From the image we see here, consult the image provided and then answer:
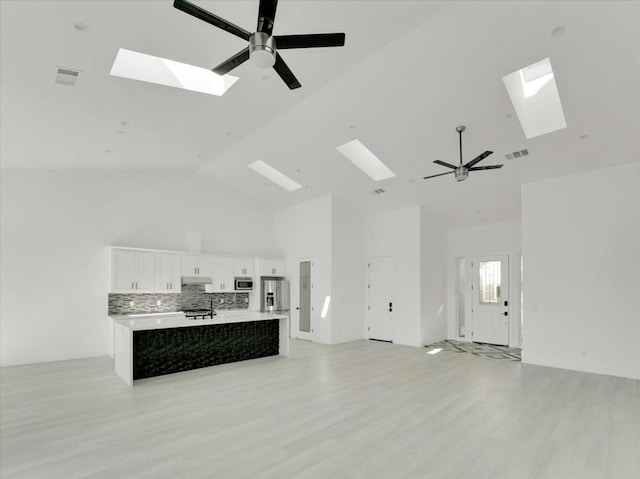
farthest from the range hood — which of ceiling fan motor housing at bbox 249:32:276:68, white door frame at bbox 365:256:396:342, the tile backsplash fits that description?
ceiling fan motor housing at bbox 249:32:276:68

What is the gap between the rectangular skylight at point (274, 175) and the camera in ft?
28.8

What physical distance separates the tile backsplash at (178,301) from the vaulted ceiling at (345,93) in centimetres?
288

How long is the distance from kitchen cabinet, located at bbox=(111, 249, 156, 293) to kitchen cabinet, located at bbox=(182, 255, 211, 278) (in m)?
0.71

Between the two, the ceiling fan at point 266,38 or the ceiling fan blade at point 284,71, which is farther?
the ceiling fan blade at point 284,71

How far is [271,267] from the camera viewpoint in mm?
9945

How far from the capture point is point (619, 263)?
6.03 m

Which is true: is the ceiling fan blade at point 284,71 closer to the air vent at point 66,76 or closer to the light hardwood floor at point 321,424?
the air vent at point 66,76

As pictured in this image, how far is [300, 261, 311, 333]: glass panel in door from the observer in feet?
30.7

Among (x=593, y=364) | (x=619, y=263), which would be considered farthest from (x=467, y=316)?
(x=619, y=263)

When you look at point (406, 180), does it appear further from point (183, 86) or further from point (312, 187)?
point (183, 86)

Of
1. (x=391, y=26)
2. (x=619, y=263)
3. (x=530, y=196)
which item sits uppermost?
(x=391, y=26)

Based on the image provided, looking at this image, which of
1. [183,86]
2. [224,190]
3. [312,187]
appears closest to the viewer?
[183,86]

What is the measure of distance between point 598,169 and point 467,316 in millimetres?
4469

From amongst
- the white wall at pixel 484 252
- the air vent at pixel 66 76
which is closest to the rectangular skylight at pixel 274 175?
the white wall at pixel 484 252
